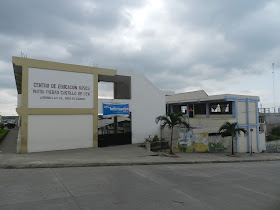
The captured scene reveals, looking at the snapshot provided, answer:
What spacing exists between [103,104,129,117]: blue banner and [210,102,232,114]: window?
16.7 metres

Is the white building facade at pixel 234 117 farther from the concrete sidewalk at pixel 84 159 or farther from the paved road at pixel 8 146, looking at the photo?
the paved road at pixel 8 146

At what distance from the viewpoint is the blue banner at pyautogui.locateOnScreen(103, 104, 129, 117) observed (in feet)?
62.1

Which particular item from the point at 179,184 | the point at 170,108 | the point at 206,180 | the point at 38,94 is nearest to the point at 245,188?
the point at 206,180

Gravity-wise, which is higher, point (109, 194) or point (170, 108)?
point (170, 108)

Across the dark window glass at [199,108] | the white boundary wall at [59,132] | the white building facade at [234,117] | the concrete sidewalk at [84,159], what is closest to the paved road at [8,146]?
the white boundary wall at [59,132]

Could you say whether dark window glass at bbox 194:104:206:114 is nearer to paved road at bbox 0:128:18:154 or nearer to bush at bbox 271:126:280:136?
bush at bbox 271:126:280:136

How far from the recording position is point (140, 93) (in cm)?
2112

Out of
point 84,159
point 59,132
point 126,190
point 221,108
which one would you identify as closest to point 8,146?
point 59,132

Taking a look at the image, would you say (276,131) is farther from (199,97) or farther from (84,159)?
(84,159)

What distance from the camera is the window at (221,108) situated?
1209 inches

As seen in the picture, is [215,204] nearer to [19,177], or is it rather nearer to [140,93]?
[19,177]

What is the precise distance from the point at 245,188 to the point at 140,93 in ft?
44.1

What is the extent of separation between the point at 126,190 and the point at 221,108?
26491 mm

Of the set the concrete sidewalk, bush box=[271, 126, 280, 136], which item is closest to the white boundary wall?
the concrete sidewalk
